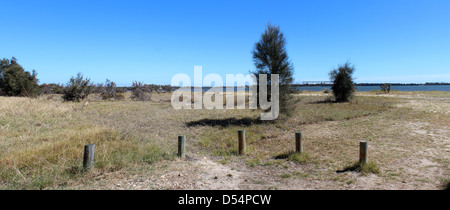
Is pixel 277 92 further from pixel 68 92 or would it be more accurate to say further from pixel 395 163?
pixel 68 92

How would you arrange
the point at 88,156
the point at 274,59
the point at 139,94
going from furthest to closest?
the point at 139,94 → the point at 274,59 → the point at 88,156

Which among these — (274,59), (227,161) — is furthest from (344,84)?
(227,161)

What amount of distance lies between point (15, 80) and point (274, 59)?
977 inches

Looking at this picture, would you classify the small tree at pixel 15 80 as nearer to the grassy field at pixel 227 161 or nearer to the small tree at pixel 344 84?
the grassy field at pixel 227 161

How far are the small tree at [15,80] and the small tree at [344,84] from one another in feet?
97.2

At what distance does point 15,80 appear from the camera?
22375 millimetres

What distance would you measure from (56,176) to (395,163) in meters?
7.41

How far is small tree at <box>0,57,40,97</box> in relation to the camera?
22312 millimetres

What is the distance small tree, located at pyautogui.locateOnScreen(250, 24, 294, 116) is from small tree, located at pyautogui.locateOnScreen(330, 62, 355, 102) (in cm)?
1318

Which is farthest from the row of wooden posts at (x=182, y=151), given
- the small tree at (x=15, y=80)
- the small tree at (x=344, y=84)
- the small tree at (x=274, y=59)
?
the small tree at (x=15, y=80)

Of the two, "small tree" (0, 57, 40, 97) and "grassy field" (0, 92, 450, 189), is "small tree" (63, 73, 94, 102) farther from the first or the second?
"grassy field" (0, 92, 450, 189)

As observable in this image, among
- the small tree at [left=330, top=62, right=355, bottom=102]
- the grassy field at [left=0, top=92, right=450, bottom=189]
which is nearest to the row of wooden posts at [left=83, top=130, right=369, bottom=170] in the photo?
the grassy field at [left=0, top=92, right=450, bottom=189]

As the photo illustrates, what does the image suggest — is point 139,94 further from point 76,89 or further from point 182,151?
point 182,151
